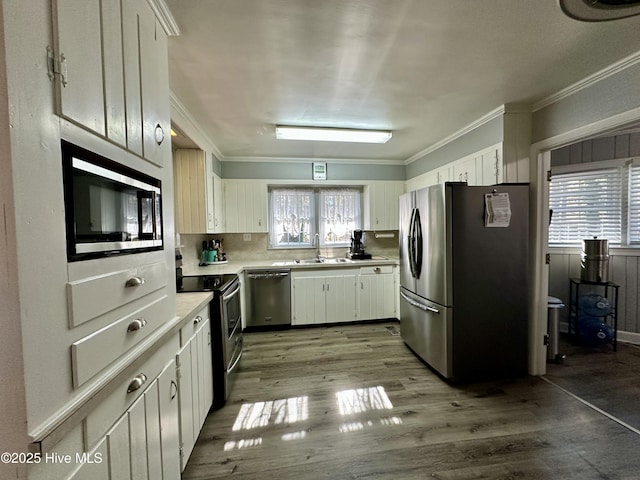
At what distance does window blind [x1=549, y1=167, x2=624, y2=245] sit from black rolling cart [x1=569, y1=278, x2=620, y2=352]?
56cm

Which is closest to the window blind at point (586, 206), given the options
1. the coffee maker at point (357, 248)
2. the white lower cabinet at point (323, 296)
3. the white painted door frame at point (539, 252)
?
the white painted door frame at point (539, 252)

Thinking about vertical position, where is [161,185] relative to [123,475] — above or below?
above

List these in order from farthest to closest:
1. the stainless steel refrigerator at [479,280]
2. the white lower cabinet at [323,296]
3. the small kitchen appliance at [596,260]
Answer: the white lower cabinet at [323,296], the small kitchen appliance at [596,260], the stainless steel refrigerator at [479,280]

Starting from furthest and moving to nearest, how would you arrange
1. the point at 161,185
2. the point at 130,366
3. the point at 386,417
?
the point at 386,417 < the point at 161,185 < the point at 130,366

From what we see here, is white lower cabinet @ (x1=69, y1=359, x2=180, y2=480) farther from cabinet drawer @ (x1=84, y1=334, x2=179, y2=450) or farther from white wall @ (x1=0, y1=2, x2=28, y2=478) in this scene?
white wall @ (x1=0, y1=2, x2=28, y2=478)

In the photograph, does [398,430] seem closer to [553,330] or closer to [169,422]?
[169,422]

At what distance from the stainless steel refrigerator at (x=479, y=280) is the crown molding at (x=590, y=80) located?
72cm

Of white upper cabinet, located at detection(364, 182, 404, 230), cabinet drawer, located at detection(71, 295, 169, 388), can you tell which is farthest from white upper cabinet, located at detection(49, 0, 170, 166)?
white upper cabinet, located at detection(364, 182, 404, 230)

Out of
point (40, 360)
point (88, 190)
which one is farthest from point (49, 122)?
point (40, 360)

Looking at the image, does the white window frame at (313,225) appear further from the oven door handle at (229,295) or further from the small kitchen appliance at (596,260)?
the small kitchen appliance at (596,260)

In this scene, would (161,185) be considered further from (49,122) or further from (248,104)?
(248,104)

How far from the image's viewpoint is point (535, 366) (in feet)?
8.16

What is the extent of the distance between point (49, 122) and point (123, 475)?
1.10 meters

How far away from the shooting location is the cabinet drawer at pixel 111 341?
0.74 m
